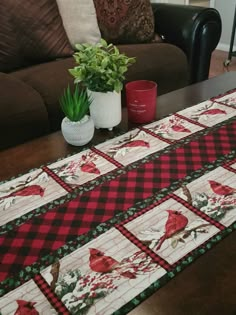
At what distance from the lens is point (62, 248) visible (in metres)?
0.67

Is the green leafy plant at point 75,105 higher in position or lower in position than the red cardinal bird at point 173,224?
higher

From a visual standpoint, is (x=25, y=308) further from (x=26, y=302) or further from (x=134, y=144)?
(x=134, y=144)

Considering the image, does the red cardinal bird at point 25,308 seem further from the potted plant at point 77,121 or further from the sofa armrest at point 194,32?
the sofa armrest at point 194,32

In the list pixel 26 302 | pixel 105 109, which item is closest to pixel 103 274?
pixel 26 302

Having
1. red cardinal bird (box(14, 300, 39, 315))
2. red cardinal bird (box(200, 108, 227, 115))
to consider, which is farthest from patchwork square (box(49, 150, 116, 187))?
red cardinal bird (box(200, 108, 227, 115))

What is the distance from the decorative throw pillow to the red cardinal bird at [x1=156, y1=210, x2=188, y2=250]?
63.7 inches

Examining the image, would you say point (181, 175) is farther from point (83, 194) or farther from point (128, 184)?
point (83, 194)

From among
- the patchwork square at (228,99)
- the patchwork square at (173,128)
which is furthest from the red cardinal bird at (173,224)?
the patchwork square at (228,99)

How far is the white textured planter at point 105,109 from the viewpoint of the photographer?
105 centimetres

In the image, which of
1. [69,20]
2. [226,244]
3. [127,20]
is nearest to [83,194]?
[226,244]

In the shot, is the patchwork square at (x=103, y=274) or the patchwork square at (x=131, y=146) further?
the patchwork square at (x=131, y=146)

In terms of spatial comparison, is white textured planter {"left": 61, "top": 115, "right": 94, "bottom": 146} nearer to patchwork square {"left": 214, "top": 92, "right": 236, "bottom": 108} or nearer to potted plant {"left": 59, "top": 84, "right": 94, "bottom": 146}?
potted plant {"left": 59, "top": 84, "right": 94, "bottom": 146}

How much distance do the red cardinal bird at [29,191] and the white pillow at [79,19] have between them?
1.34 meters

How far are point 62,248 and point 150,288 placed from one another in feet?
0.63
